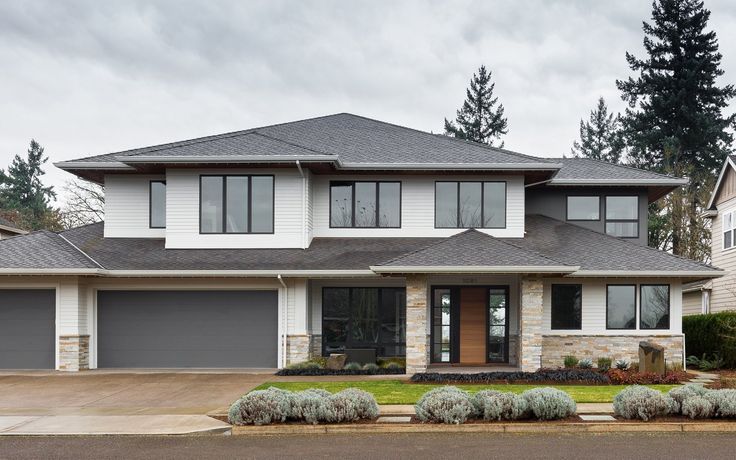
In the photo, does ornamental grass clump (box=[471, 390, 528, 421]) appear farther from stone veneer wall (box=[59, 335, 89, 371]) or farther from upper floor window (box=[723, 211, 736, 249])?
upper floor window (box=[723, 211, 736, 249])

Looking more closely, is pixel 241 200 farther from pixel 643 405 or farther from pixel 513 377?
pixel 643 405

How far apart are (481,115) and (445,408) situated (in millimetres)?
44834

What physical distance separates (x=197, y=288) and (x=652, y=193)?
49.2 feet

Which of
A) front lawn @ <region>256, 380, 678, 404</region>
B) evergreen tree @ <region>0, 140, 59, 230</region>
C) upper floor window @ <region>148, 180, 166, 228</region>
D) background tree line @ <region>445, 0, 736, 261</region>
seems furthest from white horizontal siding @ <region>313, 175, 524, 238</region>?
evergreen tree @ <region>0, 140, 59, 230</region>

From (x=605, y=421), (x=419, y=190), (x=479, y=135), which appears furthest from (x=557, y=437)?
(x=479, y=135)

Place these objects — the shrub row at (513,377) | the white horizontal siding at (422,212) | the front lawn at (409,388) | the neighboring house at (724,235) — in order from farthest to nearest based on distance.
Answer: the neighboring house at (724,235), the white horizontal siding at (422,212), the shrub row at (513,377), the front lawn at (409,388)

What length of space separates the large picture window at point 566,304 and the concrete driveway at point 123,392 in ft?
27.0

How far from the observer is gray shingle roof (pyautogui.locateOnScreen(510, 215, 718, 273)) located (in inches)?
767

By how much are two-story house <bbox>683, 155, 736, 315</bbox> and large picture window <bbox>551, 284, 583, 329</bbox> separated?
25.8ft

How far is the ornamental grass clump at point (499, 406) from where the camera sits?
37.5ft

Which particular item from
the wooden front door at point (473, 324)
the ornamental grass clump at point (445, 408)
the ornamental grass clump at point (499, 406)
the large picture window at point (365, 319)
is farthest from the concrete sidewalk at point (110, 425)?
the wooden front door at point (473, 324)

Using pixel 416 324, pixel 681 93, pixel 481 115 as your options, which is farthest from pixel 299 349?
pixel 481 115

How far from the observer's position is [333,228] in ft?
71.4

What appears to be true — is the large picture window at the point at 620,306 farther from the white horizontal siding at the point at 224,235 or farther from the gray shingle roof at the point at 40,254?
the gray shingle roof at the point at 40,254
